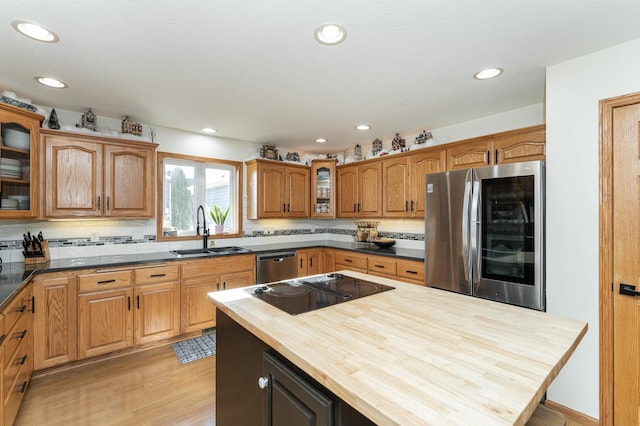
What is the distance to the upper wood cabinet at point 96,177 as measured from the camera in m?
2.73

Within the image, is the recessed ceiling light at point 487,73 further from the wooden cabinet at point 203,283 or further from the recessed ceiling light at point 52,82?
the recessed ceiling light at point 52,82

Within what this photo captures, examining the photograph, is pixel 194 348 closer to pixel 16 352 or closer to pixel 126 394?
pixel 126 394

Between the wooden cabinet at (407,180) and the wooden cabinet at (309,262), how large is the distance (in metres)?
1.16

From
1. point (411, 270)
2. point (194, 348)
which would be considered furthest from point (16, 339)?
point (411, 270)

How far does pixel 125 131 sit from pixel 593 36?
4.02 metres

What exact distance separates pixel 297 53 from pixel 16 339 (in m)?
2.67

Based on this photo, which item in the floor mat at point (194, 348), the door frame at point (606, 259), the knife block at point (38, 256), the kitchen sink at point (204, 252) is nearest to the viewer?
the door frame at point (606, 259)

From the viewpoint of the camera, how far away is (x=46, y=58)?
6.59 ft

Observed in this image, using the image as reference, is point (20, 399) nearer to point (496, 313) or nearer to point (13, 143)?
point (13, 143)

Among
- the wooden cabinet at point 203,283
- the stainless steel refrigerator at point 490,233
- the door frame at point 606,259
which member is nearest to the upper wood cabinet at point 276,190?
the wooden cabinet at point 203,283

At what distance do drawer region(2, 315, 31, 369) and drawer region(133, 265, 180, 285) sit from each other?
0.81 m

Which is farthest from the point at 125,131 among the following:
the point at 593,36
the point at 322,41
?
the point at 593,36

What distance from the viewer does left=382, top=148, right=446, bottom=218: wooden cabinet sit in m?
3.29

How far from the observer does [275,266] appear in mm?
3793
